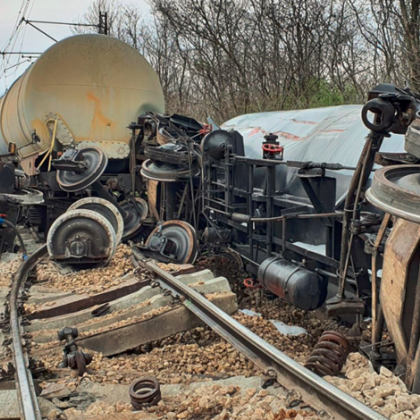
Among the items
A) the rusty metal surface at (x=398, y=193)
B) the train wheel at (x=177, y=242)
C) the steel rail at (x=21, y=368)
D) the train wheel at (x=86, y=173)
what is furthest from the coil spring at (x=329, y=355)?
the train wheel at (x=86, y=173)

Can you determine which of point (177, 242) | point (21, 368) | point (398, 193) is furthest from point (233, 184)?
point (398, 193)

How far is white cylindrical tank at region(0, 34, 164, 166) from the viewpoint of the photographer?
11.2m

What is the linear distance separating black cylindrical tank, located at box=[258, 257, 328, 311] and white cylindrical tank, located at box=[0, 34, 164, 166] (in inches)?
281

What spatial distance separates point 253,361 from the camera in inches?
146

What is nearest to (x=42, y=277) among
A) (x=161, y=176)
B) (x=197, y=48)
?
(x=161, y=176)

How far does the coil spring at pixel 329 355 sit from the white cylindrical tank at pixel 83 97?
8844 millimetres

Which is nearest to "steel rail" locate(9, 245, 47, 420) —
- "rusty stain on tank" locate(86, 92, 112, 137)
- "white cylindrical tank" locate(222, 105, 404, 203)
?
"white cylindrical tank" locate(222, 105, 404, 203)

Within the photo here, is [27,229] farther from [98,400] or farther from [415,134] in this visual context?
[415,134]

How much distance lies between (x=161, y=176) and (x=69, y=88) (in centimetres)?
443

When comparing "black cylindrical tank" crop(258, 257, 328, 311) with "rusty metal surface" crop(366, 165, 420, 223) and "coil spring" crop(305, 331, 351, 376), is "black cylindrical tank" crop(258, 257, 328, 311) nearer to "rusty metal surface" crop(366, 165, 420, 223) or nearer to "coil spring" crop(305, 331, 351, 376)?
"coil spring" crop(305, 331, 351, 376)

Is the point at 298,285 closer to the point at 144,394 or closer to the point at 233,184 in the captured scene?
the point at 144,394

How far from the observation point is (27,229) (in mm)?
12781

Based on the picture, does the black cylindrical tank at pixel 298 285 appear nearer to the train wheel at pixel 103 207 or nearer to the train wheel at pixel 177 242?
the train wheel at pixel 177 242

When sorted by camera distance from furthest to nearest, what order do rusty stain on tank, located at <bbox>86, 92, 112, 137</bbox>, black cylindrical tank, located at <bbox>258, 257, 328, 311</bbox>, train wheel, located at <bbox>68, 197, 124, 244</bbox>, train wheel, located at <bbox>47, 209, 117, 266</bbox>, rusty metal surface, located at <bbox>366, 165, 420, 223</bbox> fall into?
1. rusty stain on tank, located at <bbox>86, 92, 112, 137</bbox>
2. train wheel, located at <bbox>68, 197, 124, 244</bbox>
3. train wheel, located at <bbox>47, 209, 117, 266</bbox>
4. black cylindrical tank, located at <bbox>258, 257, 328, 311</bbox>
5. rusty metal surface, located at <bbox>366, 165, 420, 223</bbox>
